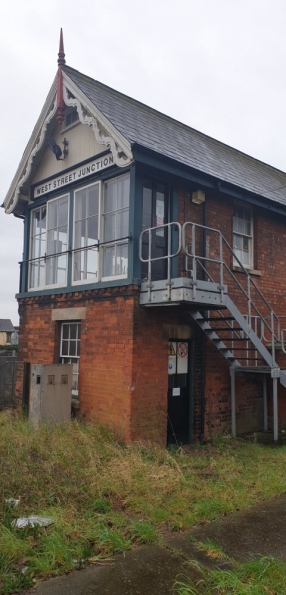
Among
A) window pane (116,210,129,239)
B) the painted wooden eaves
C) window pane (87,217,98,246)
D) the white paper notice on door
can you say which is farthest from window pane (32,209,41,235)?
the white paper notice on door

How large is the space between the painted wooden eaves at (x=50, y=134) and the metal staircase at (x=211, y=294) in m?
1.62

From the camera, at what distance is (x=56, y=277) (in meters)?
10.4

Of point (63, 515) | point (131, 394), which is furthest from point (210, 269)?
point (63, 515)

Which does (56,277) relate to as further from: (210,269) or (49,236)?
(210,269)

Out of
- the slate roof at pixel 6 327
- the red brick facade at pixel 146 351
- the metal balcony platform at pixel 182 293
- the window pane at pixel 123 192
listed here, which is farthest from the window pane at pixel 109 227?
the slate roof at pixel 6 327

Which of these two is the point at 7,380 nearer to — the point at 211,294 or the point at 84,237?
the point at 84,237

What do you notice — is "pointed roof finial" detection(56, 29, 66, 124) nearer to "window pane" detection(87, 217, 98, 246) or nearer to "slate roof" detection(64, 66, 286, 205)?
"slate roof" detection(64, 66, 286, 205)

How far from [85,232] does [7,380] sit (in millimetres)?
5183

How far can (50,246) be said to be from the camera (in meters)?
10.7

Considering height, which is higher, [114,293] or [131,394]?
[114,293]

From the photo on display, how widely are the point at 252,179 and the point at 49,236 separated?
5069 mm

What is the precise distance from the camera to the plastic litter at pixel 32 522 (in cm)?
450

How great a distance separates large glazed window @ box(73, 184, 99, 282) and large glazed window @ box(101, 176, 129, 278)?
1.25 feet

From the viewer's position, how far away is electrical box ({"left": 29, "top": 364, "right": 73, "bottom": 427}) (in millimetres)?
8492
